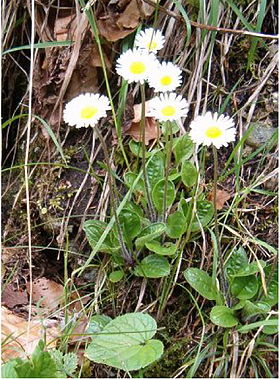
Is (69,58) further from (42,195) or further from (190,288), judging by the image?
(190,288)

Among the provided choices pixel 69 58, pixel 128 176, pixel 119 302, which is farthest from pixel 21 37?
pixel 119 302

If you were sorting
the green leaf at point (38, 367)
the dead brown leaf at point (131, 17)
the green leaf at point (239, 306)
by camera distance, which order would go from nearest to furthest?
the green leaf at point (38, 367) < the green leaf at point (239, 306) < the dead brown leaf at point (131, 17)

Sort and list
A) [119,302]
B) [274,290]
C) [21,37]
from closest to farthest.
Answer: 1. [274,290]
2. [119,302]
3. [21,37]

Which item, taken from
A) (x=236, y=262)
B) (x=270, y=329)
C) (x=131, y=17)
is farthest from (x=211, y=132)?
(x=131, y=17)

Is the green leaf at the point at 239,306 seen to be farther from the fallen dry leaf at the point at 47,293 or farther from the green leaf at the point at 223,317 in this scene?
the fallen dry leaf at the point at 47,293

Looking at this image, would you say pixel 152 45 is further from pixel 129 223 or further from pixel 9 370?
pixel 9 370

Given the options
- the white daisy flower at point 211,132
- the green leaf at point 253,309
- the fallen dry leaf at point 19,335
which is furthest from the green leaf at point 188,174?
the fallen dry leaf at point 19,335
